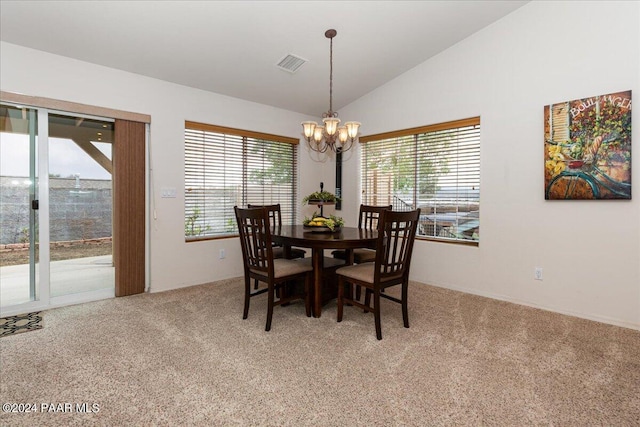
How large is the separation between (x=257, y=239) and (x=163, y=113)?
2.14 meters

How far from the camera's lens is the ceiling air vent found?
3515 mm

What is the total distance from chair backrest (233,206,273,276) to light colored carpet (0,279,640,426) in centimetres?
51

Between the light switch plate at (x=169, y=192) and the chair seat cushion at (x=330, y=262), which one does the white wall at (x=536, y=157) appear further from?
the light switch plate at (x=169, y=192)

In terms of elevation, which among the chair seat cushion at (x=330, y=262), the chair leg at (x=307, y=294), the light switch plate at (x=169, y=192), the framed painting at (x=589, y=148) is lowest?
the chair leg at (x=307, y=294)

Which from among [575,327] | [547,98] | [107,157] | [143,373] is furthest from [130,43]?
[575,327]

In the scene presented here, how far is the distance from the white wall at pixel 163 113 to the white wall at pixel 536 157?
2.57m

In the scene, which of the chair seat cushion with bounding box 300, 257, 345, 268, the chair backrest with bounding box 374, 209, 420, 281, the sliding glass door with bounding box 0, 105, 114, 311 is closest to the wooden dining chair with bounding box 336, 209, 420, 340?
the chair backrest with bounding box 374, 209, 420, 281

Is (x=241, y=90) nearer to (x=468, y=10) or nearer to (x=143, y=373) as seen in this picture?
(x=468, y=10)

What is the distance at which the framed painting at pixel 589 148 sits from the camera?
2736 mm

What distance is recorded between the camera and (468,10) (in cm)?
316

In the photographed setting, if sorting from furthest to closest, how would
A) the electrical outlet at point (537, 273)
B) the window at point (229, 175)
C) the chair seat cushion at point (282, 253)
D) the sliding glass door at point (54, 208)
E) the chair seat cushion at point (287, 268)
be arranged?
the window at point (229, 175), the chair seat cushion at point (282, 253), the electrical outlet at point (537, 273), the sliding glass door at point (54, 208), the chair seat cushion at point (287, 268)

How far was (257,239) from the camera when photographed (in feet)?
8.87

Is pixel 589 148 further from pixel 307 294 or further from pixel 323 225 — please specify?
pixel 307 294

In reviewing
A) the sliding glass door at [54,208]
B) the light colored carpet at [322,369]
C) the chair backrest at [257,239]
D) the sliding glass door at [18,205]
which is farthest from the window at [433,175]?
the sliding glass door at [18,205]
